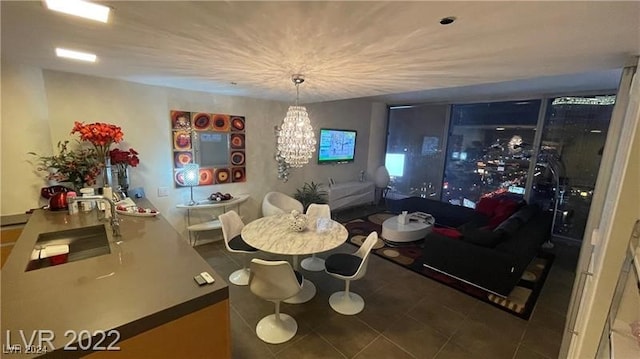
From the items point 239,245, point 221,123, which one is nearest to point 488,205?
point 239,245

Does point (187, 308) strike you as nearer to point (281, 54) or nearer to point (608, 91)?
point (281, 54)

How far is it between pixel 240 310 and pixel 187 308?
150 cm

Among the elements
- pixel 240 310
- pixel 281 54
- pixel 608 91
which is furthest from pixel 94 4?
pixel 608 91

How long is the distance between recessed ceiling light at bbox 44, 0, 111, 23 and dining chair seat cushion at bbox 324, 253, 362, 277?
95.1 inches

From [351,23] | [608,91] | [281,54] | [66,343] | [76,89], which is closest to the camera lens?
[66,343]

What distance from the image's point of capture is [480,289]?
9.34 feet

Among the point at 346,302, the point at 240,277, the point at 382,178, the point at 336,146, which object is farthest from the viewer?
the point at 382,178

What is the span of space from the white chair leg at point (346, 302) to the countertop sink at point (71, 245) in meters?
2.01

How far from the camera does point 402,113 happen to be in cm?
617

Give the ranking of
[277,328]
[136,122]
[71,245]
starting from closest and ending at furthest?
[71,245], [277,328], [136,122]

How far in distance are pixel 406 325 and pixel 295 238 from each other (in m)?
1.34

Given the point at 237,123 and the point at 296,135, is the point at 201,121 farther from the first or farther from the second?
the point at 296,135

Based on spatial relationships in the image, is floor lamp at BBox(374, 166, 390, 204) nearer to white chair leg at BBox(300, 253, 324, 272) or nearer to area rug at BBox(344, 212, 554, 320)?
area rug at BBox(344, 212, 554, 320)

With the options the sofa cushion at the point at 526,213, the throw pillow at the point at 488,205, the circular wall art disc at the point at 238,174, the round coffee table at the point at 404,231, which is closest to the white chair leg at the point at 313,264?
the round coffee table at the point at 404,231
